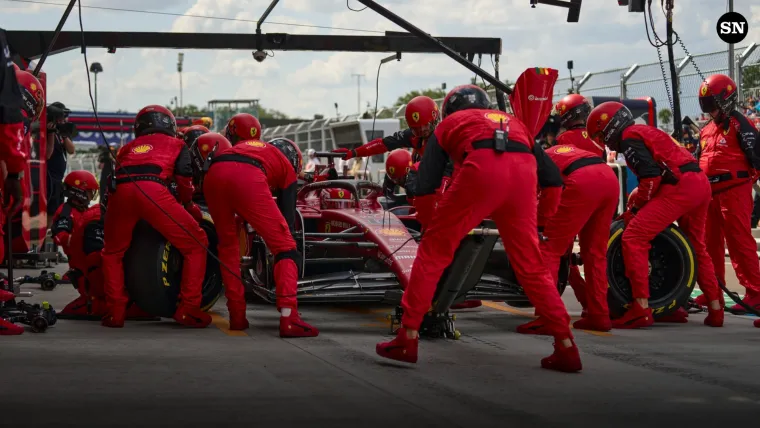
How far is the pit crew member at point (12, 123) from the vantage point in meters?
7.16

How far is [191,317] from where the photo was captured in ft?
28.9

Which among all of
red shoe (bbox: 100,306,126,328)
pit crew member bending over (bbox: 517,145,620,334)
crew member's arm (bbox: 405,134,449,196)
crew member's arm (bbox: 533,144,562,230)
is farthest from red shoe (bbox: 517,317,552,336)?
red shoe (bbox: 100,306,126,328)

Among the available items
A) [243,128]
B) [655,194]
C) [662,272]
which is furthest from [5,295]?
[662,272]

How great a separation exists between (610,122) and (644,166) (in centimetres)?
48

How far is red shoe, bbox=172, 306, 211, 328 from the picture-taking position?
28.9ft

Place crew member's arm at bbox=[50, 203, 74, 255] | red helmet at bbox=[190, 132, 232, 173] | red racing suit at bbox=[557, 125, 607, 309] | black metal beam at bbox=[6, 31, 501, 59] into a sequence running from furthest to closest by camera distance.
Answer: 1. black metal beam at bbox=[6, 31, 501, 59]
2. crew member's arm at bbox=[50, 203, 74, 255]
3. red helmet at bbox=[190, 132, 232, 173]
4. red racing suit at bbox=[557, 125, 607, 309]

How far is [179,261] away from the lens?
9234mm

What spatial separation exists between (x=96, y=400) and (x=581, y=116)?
18.0 ft

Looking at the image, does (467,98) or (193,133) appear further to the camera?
(193,133)

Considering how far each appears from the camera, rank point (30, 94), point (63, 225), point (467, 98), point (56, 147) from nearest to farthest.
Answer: point (467, 98), point (30, 94), point (63, 225), point (56, 147)

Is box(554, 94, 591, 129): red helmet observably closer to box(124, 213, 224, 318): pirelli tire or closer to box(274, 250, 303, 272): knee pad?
box(274, 250, 303, 272): knee pad

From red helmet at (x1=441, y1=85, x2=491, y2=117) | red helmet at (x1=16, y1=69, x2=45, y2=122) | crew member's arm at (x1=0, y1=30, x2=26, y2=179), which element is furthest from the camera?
red helmet at (x1=16, y1=69, x2=45, y2=122)

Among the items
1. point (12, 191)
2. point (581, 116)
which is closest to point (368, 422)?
point (12, 191)

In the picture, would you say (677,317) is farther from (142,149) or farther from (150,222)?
(142,149)
